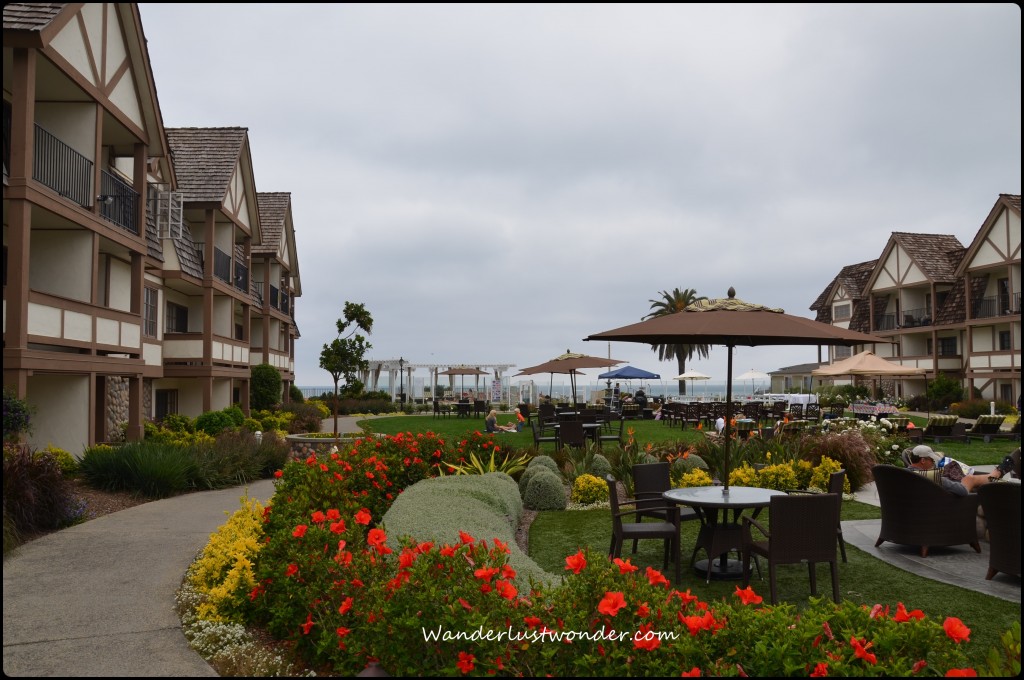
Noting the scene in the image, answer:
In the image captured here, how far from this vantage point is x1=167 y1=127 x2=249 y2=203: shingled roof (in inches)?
864

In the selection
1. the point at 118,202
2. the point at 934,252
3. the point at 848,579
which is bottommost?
the point at 848,579

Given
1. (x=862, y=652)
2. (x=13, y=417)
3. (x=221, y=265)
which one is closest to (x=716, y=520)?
(x=862, y=652)

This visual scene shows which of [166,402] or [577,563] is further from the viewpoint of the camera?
[166,402]

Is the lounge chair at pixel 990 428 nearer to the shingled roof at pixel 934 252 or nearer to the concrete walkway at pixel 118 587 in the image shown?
the concrete walkway at pixel 118 587

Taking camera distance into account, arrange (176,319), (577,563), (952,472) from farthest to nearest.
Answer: (176,319), (952,472), (577,563)

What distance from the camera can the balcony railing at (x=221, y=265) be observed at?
2258cm

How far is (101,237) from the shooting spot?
14.5 metres

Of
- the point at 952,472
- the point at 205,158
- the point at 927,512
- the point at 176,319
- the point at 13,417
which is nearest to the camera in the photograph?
the point at 927,512

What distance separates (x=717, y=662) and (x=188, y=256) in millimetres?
20578

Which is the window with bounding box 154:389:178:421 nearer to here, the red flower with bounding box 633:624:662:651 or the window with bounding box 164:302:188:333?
the window with bounding box 164:302:188:333

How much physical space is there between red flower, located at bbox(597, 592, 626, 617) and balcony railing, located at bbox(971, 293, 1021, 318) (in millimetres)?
35999

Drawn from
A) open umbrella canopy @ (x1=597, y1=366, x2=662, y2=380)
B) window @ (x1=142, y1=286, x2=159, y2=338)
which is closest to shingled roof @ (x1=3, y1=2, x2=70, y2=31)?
window @ (x1=142, y1=286, x2=159, y2=338)

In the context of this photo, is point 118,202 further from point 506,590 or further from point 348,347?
point 506,590

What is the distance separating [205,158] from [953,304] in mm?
36081
